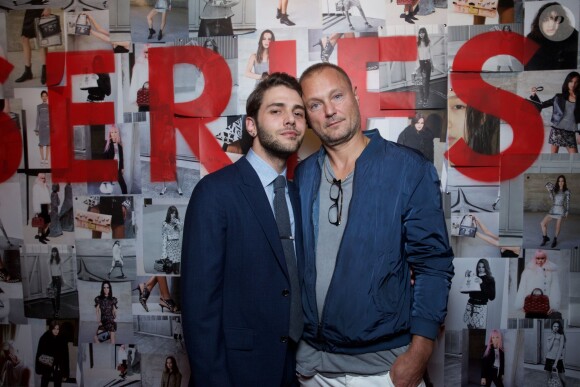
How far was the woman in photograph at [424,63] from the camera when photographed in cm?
190

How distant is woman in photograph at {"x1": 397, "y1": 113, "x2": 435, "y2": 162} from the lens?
1.91 meters

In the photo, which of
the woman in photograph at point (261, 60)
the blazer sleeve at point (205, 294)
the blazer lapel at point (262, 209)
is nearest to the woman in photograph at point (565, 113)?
the woman in photograph at point (261, 60)

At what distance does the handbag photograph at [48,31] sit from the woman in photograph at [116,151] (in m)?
0.50

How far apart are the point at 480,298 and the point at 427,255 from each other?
74 centimetres

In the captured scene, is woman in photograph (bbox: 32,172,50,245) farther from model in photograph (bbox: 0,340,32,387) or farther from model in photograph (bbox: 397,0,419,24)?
model in photograph (bbox: 397,0,419,24)

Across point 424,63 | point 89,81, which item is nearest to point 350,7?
point 424,63

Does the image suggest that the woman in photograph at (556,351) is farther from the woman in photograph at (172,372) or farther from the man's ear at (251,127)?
the woman in photograph at (172,372)

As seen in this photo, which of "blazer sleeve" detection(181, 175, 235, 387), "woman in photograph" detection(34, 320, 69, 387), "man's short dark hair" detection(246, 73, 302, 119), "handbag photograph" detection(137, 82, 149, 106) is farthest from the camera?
"woman in photograph" detection(34, 320, 69, 387)

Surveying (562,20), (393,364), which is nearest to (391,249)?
(393,364)

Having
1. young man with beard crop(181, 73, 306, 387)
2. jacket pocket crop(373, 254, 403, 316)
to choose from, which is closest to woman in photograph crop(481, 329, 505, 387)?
jacket pocket crop(373, 254, 403, 316)

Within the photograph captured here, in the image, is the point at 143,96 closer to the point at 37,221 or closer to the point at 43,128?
the point at 43,128

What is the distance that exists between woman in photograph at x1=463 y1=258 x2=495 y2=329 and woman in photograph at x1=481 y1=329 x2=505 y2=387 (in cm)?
9

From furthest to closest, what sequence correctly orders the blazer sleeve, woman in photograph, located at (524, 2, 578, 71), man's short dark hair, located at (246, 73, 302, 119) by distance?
woman in photograph, located at (524, 2, 578, 71)
man's short dark hair, located at (246, 73, 302, 119)
the blazer sleeve

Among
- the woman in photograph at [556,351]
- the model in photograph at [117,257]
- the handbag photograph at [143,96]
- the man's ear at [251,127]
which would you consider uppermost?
the handbag photograph at [143,96]
